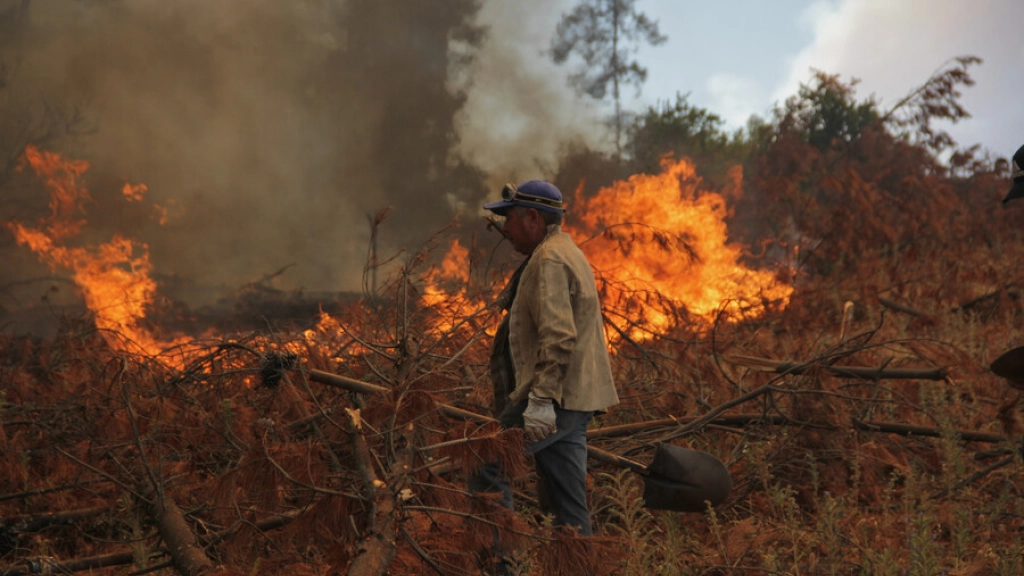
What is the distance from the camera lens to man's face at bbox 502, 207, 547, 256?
3.93 meters

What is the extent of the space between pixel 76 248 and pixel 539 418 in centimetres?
968

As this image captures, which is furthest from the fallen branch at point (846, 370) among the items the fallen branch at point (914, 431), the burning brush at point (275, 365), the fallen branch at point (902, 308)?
the fallen branch at point (902, 308)

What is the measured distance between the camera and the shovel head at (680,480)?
4.36 m

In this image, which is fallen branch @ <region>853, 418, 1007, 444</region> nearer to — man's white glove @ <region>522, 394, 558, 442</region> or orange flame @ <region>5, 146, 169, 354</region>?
man's white glove @ <region>522, 394, 558, 442</region>

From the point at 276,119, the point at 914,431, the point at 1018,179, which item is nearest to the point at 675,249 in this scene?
the point at 914,431

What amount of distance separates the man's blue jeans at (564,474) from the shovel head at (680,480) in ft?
2.43

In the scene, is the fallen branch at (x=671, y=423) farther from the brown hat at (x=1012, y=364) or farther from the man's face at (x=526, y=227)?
the brown hat at (x=1012, y=364)

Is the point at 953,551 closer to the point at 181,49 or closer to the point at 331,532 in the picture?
the point at 331,532

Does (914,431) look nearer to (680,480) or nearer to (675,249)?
(680,480)

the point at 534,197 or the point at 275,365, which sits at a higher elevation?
the point at 534,197

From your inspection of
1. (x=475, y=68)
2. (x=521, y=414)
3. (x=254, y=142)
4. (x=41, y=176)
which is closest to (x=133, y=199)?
(x=41, y=176)

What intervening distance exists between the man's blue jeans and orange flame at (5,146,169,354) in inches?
316

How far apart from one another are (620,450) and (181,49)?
10507mm

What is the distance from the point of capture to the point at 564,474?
12.2ft
